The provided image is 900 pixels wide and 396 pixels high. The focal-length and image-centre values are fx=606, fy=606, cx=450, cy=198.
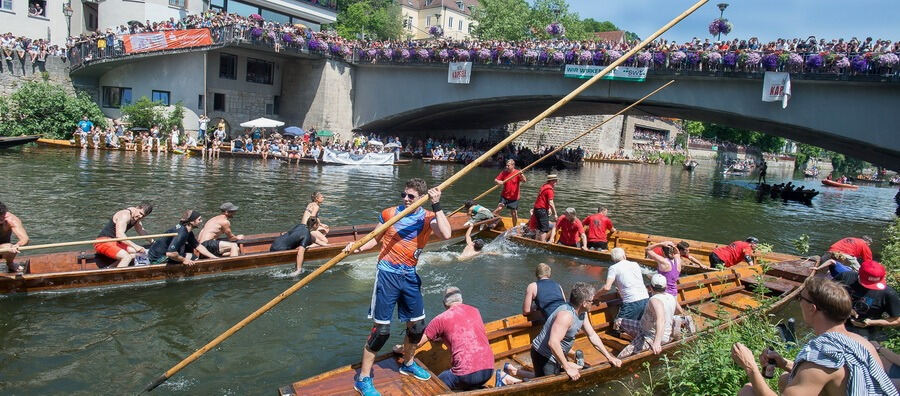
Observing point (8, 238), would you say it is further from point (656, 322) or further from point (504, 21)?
point (504, 21)

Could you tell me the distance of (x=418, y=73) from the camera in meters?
37.9

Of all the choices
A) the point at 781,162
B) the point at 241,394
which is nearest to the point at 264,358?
the point at 241,394

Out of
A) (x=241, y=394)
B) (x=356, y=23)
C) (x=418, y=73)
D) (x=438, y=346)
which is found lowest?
(x=241, y=394)

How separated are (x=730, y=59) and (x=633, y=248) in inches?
627

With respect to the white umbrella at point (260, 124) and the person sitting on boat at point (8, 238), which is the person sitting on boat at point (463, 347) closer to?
the person sitting on boat at point (8, 238)

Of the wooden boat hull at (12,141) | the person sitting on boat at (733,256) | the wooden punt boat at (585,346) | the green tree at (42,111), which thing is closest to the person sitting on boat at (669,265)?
the wooden punt boat at (585,346)

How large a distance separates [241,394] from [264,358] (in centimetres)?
99

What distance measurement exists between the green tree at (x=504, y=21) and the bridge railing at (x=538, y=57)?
80.0ft

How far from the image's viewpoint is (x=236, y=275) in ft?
35.7

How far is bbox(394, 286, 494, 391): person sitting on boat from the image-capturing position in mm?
6047

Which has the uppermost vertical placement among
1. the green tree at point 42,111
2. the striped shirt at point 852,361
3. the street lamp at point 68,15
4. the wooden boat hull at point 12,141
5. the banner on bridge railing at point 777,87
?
the street lamp at point 68,15

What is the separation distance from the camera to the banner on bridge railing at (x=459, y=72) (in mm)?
35156

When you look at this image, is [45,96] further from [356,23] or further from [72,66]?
[356,23]

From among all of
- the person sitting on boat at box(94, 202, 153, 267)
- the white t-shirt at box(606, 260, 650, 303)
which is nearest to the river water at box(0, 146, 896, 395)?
the person sitting on boat at box(94, 202, 153, 267)
